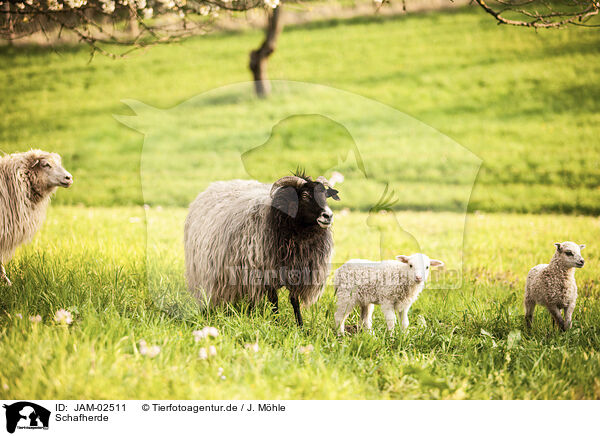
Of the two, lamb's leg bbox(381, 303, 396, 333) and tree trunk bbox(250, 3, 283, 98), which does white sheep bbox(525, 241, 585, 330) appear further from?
tree trunk bbox(250, 3, 283, 98)

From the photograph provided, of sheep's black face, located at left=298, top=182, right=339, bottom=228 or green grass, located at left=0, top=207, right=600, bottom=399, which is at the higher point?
sheep's black face, located at left=298, top=182, right=339, bottom=228

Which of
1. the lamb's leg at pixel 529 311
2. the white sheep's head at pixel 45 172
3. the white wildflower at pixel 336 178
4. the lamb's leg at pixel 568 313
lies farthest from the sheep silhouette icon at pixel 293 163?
the lamb's leg at pixel 568 313

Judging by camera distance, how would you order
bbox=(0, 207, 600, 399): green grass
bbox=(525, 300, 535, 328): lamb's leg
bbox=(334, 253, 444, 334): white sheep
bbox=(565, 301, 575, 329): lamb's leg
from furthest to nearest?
bbox=(525, 300, 535, 328): lamb's leg
bbox=(565, 301, 575, 329): lamb's leg
bbox=(334, 253, 444, 334): white sheep
bbox=(0, 207, 600, 399): green grass

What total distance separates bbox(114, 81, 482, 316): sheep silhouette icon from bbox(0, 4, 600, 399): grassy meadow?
2cm

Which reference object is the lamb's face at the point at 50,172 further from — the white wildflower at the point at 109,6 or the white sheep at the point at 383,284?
the white sheep at the point at 383,284

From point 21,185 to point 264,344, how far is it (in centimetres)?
248

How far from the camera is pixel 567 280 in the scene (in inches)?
135

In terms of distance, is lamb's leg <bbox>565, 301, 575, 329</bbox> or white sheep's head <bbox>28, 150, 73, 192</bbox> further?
white sheep's head <bbox>28, 150, 73, 192</bbox>

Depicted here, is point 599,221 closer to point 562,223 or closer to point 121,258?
point 562,223

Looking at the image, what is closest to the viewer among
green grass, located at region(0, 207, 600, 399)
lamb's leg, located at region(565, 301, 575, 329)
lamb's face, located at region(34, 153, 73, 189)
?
green grass, located at region(0, 207, 600, 399)

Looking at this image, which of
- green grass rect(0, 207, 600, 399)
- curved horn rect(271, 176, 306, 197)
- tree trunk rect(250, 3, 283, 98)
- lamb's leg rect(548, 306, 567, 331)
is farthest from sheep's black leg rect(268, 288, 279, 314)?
tree trunk rect(250, 3, 283, 98)
